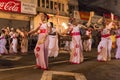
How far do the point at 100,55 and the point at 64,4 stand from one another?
92.9ft

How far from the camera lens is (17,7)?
3375cm

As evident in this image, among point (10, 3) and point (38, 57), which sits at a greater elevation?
point (10, 3)

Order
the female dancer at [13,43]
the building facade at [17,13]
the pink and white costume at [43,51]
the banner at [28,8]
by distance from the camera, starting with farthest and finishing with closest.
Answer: the banner at [28,8], the building facade at [17,13], the female dancer at [13,43], the pink and white costume at [43,51]

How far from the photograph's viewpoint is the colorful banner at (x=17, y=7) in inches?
1261

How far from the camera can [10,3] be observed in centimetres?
3266

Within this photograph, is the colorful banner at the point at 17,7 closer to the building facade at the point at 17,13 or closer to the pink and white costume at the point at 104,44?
the building facade at the point at 17,13

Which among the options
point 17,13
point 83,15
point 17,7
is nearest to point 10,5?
point 17,7

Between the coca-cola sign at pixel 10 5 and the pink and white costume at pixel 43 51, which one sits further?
the coca-cola sign at pixel 10 5

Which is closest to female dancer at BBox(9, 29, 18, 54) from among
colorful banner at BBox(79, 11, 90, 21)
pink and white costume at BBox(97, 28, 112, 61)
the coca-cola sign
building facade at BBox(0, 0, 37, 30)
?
building facade at BBox(0, 0, 37, 30)

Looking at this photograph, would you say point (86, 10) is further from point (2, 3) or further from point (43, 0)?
point (2, 3)

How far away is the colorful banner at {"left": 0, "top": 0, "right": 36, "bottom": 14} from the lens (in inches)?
1261

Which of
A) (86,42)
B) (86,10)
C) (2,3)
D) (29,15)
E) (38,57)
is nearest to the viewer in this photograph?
(38,57)

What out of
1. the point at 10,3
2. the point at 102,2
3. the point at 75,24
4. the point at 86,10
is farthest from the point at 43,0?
the point at 75,24

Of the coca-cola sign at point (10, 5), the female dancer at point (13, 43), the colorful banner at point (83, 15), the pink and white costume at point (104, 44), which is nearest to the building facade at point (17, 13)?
the coca-cola sign at point (10, 5)
